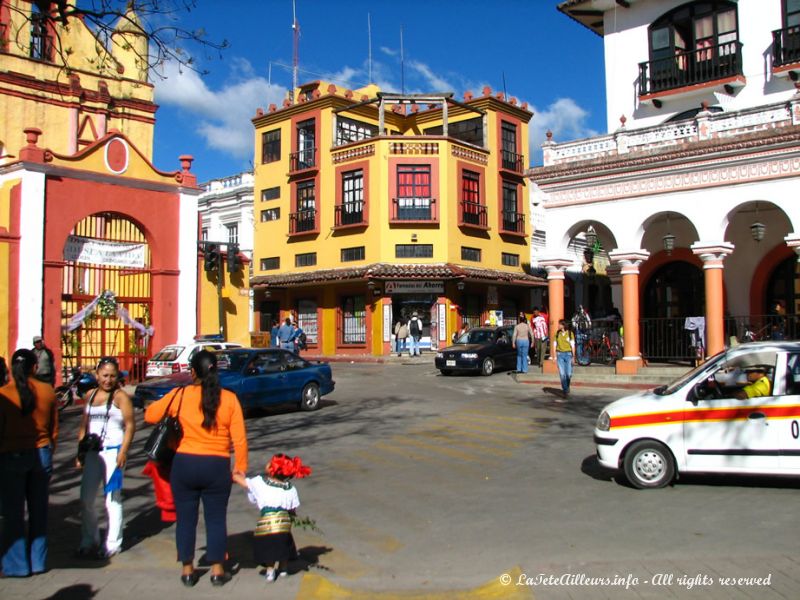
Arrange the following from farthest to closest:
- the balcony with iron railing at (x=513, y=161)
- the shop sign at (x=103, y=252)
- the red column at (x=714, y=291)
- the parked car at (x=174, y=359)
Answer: the balcony with iron railing at (x=513, y=161) < the shop sign at (x=103, y=252) < the red column at (x=714, y=291) < the parked car at (x=174, y=359)

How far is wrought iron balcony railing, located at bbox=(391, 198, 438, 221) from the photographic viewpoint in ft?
110

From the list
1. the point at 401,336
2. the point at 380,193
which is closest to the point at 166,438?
the point at 401,336

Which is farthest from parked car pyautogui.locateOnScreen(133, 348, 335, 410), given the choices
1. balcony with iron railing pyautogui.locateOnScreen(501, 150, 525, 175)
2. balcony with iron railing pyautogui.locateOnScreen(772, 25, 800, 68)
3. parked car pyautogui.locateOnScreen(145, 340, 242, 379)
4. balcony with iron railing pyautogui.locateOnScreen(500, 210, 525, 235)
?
balcony with iron railing pyautogui.locateOnScreen(501, 150, 525, 175)

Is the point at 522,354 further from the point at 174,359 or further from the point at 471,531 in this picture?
the point at 471,531

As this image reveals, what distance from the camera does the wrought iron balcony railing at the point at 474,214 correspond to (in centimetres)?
3431

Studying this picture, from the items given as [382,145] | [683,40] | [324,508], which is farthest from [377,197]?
[324,508]

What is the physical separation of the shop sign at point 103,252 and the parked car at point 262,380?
17.6 ft

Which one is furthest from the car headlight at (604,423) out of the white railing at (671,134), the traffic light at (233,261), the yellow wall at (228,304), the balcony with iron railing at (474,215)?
the balcony with iron railing at (474,215)

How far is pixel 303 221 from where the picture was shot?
1439 inches

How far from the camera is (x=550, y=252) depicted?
21359mm

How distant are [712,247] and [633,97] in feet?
20.7

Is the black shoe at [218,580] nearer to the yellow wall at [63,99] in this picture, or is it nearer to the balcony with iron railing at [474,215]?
the yellow wall at [63,99]

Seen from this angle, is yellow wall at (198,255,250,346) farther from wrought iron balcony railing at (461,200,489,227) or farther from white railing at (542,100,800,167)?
wrought iron balcony railing at (461,200,489,227)

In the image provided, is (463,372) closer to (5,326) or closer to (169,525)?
(5,326)
